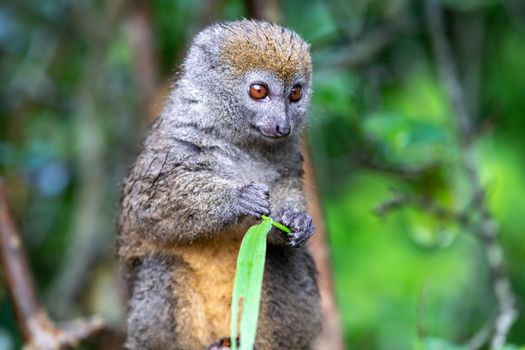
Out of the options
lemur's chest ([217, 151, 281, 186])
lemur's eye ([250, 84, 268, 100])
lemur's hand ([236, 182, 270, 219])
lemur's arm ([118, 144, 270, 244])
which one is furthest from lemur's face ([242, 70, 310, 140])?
lemur's hand ([236, 182, 270, 219])

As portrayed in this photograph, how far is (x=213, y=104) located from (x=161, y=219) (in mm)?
626

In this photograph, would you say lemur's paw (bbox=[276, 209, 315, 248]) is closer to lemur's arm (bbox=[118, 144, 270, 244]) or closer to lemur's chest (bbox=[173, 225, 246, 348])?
lemur's arm (bbox=[118, 144, 270, 244])

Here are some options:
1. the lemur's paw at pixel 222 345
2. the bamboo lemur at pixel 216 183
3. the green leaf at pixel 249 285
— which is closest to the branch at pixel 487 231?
the bamboo lemur at pixel 216 183

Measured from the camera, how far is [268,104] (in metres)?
4.70

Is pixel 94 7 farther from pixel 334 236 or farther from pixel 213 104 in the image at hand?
pixel 213 104

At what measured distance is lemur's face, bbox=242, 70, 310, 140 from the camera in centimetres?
466

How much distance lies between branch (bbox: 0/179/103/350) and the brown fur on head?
70.2 inches

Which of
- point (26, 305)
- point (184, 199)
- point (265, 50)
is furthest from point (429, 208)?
point (26, 305)

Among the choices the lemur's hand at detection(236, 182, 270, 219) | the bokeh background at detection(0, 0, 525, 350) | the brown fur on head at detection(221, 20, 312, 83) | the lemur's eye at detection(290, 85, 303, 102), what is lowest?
the lemur's hand at detection(236, 182, 270, 219)

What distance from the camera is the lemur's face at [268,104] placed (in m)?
4.66

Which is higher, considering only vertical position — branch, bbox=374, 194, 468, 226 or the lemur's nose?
branch, bbox=374, 194, 468, 226

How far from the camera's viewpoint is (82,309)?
7797 mm

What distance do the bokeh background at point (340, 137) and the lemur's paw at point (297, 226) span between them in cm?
253

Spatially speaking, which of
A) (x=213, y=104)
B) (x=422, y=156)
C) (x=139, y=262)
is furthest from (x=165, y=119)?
(x=422, y=156)
